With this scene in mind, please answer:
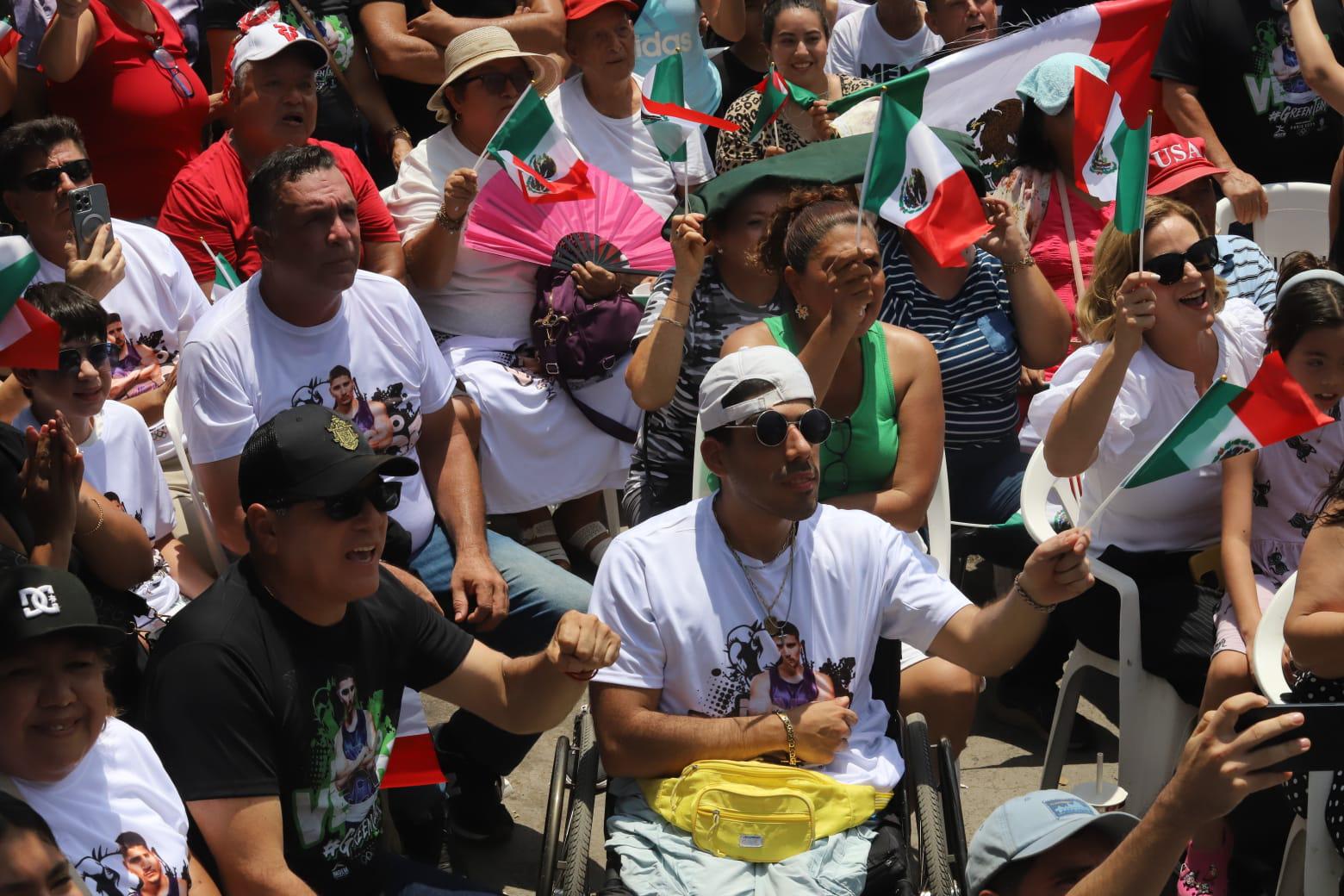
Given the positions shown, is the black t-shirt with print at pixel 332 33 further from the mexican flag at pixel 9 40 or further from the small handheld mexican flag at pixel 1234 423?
the small handheld mexican flag at pixel 1234 423

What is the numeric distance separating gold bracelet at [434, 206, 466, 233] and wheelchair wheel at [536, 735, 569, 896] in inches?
93.3

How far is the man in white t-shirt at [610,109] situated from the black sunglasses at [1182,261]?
2215 mm

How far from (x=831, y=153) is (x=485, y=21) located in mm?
2314

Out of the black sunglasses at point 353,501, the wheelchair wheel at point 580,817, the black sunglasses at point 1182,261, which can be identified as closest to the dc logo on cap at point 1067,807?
the wheelchair wheel at point 580,817

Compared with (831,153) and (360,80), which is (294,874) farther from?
(360,80)

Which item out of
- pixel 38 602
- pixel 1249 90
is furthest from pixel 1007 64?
pixel 38 602

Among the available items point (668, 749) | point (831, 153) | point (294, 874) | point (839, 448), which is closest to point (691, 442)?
point (839, 448)

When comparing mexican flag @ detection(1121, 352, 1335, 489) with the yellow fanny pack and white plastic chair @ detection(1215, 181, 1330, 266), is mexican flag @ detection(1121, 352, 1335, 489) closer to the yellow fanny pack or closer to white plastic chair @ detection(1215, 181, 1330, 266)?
the yellow fanny pack

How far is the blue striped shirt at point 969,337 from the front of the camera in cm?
511

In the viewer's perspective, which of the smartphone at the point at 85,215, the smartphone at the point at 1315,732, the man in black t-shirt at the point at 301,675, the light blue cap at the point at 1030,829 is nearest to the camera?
the smartphone at the point at 1315,732

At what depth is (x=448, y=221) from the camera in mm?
5359

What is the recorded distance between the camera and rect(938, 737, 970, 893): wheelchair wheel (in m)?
3.42

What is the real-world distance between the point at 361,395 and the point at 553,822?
4.84ft

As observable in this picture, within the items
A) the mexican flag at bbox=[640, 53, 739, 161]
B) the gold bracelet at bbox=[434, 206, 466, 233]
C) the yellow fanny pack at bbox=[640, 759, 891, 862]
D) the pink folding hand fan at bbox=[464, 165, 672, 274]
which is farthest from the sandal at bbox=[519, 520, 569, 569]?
the yellow fanny pack at bbox=[640, 759, 891, 862]
